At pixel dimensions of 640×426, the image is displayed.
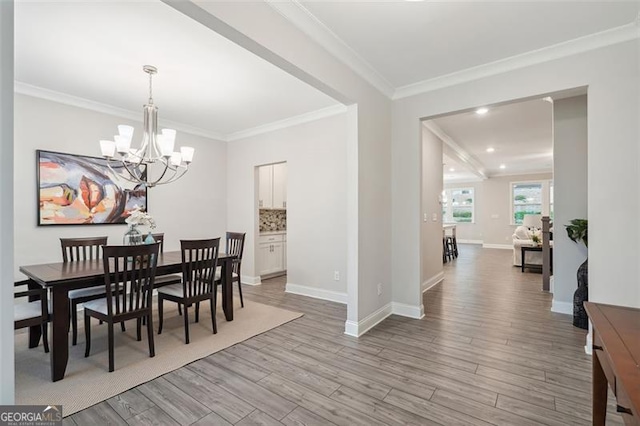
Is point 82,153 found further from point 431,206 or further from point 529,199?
point 529,199

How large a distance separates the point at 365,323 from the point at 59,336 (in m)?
2.58

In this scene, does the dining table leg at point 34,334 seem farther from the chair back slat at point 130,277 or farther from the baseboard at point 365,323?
the baseboard at point 365,323

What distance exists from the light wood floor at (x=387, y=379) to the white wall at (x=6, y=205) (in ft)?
3.80

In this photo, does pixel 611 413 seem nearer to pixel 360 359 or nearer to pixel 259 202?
pixel 360 359

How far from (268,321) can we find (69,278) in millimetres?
1901

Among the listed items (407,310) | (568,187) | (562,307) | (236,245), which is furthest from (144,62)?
(562,307)

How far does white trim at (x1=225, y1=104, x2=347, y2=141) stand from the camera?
4200mm

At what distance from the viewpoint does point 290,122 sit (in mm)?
4719

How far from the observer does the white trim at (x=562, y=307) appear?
11.5 ft

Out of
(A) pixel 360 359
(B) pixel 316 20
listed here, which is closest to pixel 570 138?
(B) pixel 316 20

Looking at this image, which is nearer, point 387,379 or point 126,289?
point 387,379

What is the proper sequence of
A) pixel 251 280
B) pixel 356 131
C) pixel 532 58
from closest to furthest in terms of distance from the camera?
pixel 532 58 → pixel 356 131 → pixel 251 280

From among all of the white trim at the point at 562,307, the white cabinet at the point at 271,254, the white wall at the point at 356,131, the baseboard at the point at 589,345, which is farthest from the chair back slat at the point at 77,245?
the white trim at the point at 562,307

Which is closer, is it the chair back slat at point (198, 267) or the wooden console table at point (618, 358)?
the wooden console table at point (618, 358)
